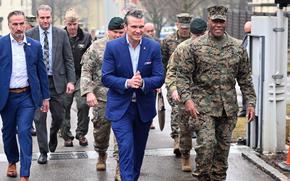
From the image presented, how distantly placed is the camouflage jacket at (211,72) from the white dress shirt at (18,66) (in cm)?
186

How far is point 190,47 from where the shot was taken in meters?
6.89

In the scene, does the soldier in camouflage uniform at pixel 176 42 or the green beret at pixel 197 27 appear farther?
the soldier in camouflage uniform at pixel 176 42

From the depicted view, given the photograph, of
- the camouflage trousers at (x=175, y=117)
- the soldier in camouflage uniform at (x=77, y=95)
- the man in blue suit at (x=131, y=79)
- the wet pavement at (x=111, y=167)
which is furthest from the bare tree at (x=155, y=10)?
the man in blue suit at (x=131, y=79)

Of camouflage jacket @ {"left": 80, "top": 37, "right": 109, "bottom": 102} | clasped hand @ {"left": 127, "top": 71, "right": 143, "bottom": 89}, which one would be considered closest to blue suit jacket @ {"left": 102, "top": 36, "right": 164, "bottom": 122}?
clasped hand @ {"left": 127, "top": 71, "right": 143, "bottom": 89}

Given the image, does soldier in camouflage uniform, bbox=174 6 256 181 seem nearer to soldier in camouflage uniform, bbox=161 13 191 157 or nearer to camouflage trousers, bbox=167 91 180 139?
camouflage trousers, bbox=167 91 180 139

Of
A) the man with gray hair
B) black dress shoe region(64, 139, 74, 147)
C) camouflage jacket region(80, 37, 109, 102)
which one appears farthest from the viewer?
black dress shoe region(64, 139, 74, 147)

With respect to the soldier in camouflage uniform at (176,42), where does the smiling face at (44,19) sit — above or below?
above

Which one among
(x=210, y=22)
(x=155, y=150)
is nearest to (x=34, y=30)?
(x=155, y=150)

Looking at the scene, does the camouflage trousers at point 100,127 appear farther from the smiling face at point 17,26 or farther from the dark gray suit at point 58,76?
the smiling face at point 17,26

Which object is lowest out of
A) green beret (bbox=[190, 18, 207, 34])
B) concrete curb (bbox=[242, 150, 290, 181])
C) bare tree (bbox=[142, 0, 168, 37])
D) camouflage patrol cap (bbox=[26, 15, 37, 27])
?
concrete curb (bbox=[242, 150, 290, 181])

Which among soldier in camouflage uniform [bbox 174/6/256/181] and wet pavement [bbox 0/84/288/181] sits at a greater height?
soldier in camouflage uniform [bbox 174/6/256/181]

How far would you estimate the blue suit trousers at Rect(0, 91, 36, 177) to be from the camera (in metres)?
7.64

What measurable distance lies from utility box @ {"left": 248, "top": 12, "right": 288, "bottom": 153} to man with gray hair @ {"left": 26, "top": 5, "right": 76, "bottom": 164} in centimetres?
251

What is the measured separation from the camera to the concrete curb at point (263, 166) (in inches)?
316
